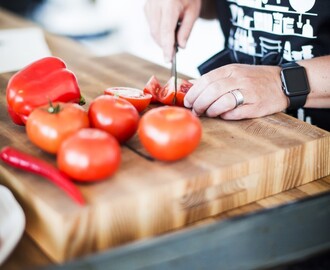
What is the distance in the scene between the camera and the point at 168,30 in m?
1.36

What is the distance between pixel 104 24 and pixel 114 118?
2788mm

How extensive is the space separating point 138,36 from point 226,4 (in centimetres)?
239

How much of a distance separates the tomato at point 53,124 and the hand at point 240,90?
0.29 meters

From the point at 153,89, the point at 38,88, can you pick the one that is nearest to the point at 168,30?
the point at 153,89

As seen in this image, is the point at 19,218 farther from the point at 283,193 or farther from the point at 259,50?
the point at 259,50

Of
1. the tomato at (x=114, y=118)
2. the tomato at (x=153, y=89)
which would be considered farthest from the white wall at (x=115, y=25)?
the tomato at (x=114, y=118)

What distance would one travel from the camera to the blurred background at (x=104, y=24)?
9.71 ft

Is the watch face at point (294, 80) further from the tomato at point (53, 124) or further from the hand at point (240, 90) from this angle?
the tomato at point (53, 124)

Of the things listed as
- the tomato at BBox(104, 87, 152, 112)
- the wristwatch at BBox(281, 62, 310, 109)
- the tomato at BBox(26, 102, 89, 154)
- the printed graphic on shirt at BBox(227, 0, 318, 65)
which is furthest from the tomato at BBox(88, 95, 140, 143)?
the printed graphic on shirt at BBox(227, 0, 318, 65)

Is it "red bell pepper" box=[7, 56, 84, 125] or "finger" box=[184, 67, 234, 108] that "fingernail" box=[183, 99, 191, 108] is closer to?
"finger" box=[184, 67, 234, 108]

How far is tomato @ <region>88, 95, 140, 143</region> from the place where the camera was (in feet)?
3.09

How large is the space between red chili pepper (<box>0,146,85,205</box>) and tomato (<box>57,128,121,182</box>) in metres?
0.02

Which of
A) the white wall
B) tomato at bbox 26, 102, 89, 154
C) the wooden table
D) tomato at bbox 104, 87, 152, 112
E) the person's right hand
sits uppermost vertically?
the person's right hand

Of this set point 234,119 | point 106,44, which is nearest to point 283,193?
point 234,119
